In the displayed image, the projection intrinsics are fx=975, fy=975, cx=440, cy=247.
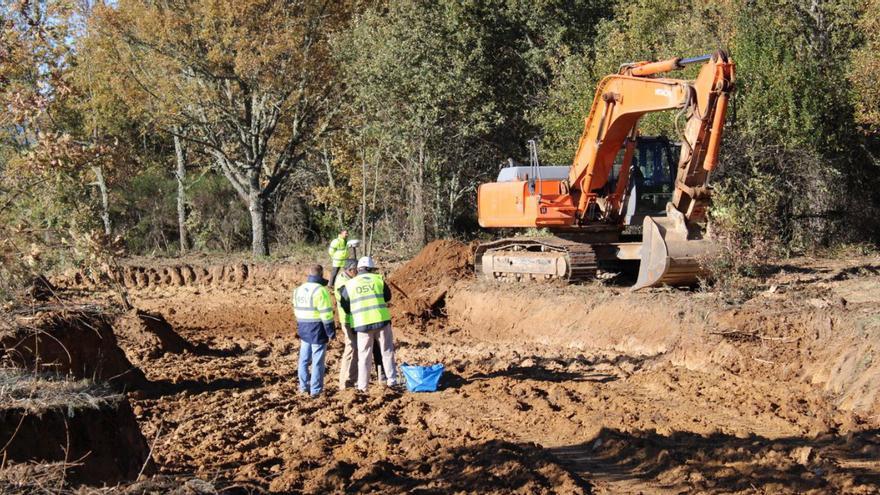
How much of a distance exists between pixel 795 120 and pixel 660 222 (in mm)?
8551

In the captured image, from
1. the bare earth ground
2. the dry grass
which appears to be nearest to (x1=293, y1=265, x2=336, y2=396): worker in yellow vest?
the bare earth ground

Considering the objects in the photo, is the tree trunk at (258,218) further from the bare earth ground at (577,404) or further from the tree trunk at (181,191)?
the bare earth ground at (577,404)

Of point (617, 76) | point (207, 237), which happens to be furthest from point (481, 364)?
point (207, 237)

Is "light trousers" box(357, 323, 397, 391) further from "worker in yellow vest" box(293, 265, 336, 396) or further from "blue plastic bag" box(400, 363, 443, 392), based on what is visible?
"worker in yellow vest" box(293, 265, 336, 396)

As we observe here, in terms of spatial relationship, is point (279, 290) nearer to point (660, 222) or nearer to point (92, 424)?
point (660, 222)

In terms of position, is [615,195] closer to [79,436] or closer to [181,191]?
[79,436]

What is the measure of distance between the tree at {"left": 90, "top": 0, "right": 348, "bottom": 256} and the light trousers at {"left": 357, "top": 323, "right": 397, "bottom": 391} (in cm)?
1413

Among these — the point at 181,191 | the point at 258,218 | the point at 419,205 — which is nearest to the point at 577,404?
the point at 419,205

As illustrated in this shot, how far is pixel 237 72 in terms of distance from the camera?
80.7 ft

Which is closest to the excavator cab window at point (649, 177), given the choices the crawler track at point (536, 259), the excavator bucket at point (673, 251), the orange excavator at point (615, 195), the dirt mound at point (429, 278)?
the orange excavator at point (615, 195)

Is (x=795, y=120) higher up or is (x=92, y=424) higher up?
(x=795, y=120)

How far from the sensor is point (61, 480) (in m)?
5.46

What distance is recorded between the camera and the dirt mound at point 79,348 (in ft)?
38.1

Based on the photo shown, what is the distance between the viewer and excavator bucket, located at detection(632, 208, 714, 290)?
49.6 feet
